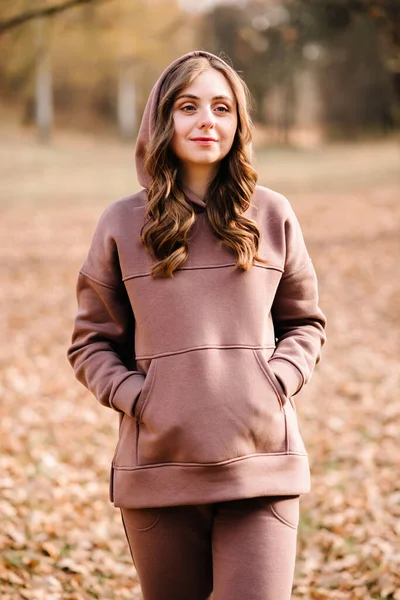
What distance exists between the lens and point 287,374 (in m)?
2.51

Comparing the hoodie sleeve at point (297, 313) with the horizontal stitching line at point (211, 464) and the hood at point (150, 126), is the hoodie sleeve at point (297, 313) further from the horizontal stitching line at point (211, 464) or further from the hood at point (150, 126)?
the hood at point (150, 126)

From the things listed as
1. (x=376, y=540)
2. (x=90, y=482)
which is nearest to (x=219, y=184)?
(x=376, y=540)

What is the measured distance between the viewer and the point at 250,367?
244 centimetres

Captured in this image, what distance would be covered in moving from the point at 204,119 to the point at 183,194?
25 cm

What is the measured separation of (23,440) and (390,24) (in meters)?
6.63

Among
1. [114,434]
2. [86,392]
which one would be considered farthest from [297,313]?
[86,392]

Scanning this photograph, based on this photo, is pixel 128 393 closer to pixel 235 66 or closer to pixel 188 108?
pixel 188 108

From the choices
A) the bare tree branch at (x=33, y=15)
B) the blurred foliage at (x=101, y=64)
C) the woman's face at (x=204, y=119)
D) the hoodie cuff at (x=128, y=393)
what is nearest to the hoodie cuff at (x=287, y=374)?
the hoodie cuff at (x=128, y=393)

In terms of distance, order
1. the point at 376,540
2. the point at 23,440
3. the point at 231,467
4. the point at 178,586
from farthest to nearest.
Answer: the point at 23,440, the point at 376,540, the point at 178,586, the point at 231,467

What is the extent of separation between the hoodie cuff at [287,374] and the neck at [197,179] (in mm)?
604

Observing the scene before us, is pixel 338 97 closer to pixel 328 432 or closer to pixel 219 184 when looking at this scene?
pixel 328 432

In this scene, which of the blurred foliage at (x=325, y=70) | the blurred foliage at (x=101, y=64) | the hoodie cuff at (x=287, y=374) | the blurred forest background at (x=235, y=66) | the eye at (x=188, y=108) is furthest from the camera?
the blurred foliage at (x=325, y=70)

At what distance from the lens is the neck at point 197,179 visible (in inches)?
105

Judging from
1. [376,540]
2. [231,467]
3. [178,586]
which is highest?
[231,467]
